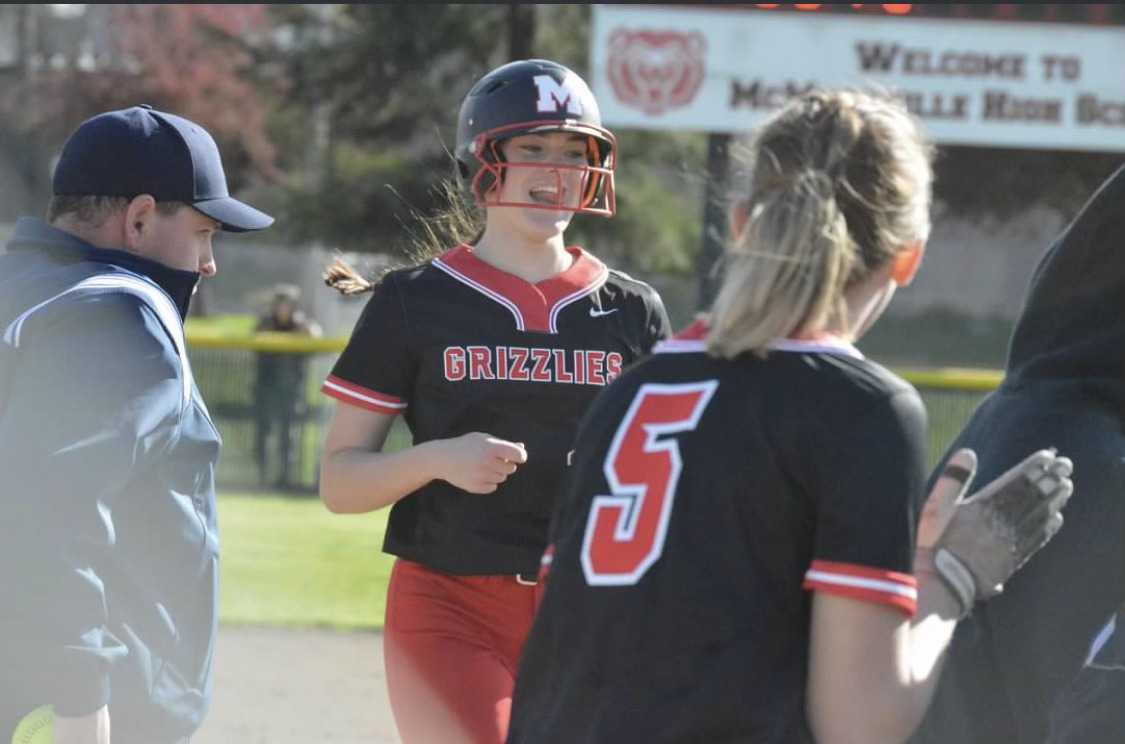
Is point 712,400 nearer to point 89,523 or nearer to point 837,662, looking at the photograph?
point 837,662

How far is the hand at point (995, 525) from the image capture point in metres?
2.05

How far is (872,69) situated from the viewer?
12555 millimetres

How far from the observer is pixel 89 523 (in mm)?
2537

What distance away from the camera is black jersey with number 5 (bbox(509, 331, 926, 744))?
1912mm

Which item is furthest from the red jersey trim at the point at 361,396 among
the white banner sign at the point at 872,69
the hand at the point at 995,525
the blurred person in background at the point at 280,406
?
the blurred person in background at the point at 280,406

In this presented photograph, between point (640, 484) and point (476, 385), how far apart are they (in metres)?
1.31

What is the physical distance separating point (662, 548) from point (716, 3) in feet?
33.6

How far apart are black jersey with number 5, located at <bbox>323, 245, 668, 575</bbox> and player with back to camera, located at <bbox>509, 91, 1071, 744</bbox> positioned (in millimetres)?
1188

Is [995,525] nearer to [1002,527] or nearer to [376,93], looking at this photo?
[1002,527]

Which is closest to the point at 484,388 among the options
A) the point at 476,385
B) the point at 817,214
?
the point at 476,385

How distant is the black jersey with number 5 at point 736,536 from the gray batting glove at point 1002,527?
0.15 metres

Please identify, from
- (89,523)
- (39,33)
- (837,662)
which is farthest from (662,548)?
(39,33)

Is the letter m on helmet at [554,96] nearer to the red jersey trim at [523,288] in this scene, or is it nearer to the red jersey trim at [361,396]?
the red jersey trim at [523,288]

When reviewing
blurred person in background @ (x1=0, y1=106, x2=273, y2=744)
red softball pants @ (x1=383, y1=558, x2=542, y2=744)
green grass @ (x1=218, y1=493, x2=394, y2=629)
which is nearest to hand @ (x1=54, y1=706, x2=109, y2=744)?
blurred person in background @ (x1=0, y1=106, x2=273, y2=744)
